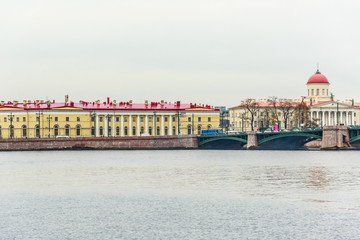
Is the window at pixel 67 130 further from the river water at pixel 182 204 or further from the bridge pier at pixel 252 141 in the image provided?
the river water at pixel 182 204

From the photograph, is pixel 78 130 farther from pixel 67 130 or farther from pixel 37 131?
pixel 37 131

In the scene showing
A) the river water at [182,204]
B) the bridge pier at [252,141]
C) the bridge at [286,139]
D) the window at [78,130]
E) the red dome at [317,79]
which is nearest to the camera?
the river water at [182,204]

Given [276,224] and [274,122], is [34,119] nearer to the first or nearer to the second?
[274,122]

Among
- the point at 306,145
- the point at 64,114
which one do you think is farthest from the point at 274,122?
the point at 64,114

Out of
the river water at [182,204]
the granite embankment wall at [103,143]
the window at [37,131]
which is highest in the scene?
the window at [37,131]

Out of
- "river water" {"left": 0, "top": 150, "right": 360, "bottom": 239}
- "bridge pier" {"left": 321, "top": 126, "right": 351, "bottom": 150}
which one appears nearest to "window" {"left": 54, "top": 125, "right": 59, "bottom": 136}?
"bridge pier" {"left": 321, "top": 126, "right": 351, "bottom": 150}

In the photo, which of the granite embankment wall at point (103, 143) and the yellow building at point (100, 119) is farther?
the yellow building at point (100, 119)

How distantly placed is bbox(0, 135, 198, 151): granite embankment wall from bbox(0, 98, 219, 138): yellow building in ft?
19.8

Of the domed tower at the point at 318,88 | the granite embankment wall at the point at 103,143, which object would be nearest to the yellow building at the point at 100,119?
the granite embankment wall at the point at 103,143

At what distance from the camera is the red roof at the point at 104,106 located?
90.1 meters

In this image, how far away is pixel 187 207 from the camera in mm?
25047

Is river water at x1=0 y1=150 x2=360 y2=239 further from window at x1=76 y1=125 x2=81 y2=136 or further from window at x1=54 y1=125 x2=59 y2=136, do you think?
window at x1=76 y1=125 x2=81 y2=136

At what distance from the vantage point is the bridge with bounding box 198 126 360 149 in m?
64.2

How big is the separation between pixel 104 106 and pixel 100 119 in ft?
11.3
